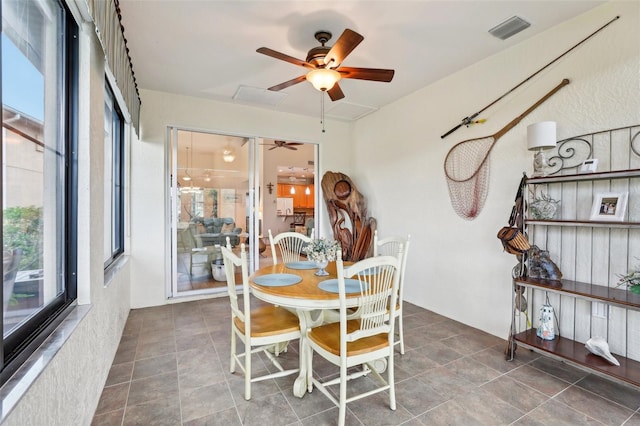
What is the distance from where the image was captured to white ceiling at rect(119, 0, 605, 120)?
2406mm

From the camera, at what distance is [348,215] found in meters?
4.92

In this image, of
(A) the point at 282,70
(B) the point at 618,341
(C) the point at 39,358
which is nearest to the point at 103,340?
(C) the point at 39,358

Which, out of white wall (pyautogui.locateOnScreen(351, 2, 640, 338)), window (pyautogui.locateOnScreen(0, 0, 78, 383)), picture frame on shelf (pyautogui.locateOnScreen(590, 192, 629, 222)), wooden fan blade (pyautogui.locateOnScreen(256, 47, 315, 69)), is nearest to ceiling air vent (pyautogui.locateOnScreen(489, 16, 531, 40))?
white wall (pyautogui.locateOnScreen(351, 2, 640, 338))

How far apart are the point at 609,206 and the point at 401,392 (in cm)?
205

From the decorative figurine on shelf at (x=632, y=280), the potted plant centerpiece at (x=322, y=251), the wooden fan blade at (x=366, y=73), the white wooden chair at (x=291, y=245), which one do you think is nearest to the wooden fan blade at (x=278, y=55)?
the wooden fan blade at (x=366, y=73)

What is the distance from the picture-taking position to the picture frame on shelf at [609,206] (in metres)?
2.18

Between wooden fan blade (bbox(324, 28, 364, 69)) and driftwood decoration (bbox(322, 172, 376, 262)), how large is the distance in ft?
8.27

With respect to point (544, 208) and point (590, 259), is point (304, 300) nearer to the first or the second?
point (544, 208)

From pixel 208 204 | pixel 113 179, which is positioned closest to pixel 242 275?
pixel 113 179

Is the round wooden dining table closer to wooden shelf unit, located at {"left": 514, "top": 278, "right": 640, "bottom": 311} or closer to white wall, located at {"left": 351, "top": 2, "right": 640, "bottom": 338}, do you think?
wooden shelf unit, located at {"left": 514, "top": 278, "right": 640, "bottom": 311}

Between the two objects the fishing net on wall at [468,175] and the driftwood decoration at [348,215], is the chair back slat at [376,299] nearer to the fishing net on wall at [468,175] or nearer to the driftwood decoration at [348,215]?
the fishing net on wall at [468,175]

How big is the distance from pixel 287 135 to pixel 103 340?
3.62 metres

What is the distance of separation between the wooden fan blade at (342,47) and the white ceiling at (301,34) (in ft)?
→ 1.25

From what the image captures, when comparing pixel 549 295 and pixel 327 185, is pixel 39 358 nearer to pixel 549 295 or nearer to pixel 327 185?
pixel 549 295
